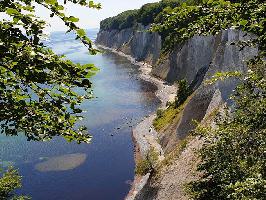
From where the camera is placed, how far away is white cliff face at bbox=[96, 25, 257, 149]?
155ft

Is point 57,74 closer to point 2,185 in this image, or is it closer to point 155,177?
point 2,185

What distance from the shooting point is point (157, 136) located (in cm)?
6216

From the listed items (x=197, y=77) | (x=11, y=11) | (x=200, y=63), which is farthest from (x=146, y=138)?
(x=11, y=11)

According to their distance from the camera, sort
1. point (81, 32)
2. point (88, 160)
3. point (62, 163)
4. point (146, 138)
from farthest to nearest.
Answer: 1. point (146, 138)
2. point (88, 160)
3. point (62, 163)
4. point (81, 32)

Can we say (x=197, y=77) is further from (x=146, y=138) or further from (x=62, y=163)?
(x=62, y=163)

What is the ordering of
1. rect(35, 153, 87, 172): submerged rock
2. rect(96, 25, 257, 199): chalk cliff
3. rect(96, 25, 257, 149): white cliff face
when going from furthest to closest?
rect(35, 153, 87, 172): submerged rock → rect(96, 25, 257, 149): white cliff face → rect(96, 25, 257, 199): chalk cliff

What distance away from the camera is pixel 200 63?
3189 inches

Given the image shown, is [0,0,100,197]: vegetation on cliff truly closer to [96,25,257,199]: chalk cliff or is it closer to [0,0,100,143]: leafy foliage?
[0,0,100,143]: leafy foliage

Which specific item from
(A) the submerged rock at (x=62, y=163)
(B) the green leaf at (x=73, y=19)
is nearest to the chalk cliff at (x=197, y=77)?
(B) the green leaf at (x=73, y=19)

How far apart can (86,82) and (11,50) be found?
1.53 metres

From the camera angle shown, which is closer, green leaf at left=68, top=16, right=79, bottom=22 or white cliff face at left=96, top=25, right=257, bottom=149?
green leaf at left=68, top=16, right=79, bottom=22

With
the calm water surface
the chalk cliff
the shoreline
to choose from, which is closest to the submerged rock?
the calm water surface

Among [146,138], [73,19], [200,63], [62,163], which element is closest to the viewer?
[73,19]

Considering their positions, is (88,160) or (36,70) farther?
(88,160)
